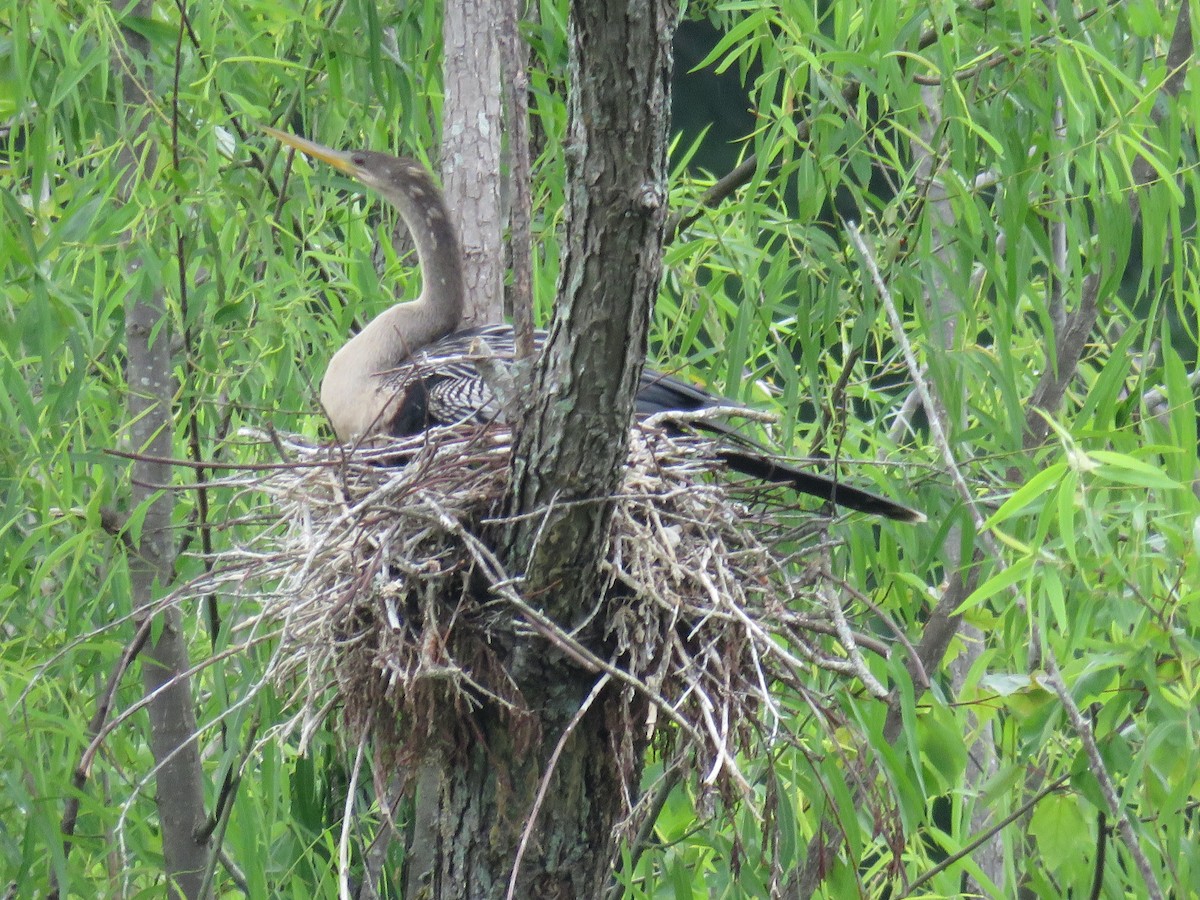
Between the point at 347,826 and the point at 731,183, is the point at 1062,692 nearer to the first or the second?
the point at 347,826

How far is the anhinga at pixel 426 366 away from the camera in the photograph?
2111mm

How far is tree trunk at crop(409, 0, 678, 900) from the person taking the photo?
4.31 feet

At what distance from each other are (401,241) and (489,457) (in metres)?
1.74

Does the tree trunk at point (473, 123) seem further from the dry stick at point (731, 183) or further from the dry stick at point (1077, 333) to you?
the dry stick at point (1077, 333)

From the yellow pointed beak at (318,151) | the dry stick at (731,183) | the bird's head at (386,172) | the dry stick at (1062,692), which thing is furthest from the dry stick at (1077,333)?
the yellow pointed beak at (318,151)

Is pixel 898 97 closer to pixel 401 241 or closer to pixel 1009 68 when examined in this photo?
pixel 1009 68

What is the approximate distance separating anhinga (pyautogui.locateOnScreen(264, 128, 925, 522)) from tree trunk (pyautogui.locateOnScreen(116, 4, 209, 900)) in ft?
0.97

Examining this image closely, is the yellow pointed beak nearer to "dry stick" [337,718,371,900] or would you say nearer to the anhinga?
the anhinga

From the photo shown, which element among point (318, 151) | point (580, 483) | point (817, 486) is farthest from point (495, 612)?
point (318, 151)

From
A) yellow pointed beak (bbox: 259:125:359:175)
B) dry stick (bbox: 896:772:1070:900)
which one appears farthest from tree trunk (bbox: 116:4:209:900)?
dry stick (bbox: 896:772:1070:900)

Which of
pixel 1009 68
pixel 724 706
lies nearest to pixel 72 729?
pixel 724 706

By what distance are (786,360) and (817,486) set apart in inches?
11.2

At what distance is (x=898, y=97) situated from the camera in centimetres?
210

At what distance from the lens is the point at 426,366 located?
2307 mm
